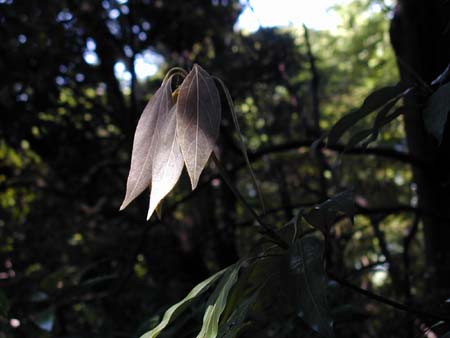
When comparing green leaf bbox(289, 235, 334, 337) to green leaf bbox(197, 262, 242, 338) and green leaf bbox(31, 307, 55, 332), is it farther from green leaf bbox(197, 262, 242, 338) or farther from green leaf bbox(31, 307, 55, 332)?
green leaf bbox(31, 307, 55, 332)

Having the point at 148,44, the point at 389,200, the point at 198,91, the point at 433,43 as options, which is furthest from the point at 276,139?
the point at 198,91

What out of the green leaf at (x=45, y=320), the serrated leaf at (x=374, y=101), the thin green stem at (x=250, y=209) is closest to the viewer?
the thin green stem at (x=250, y=209)

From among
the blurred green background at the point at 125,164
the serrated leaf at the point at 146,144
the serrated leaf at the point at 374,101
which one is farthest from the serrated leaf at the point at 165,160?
the blurred green background at the point at 125,164

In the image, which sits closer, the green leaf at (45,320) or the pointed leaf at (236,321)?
the pointed leaf at (236,321)

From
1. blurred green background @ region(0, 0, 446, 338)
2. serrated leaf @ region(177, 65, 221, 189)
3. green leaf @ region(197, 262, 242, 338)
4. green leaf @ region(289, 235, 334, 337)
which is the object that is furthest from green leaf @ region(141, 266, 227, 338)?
blurred green background @ region(0, 0, 446, 338)

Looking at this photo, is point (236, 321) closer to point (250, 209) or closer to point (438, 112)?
point (250, 209)

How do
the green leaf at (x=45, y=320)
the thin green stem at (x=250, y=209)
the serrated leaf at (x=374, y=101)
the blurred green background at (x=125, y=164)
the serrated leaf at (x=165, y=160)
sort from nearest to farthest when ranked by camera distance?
the serrated leaf at (x=165, y=160)
the thin green stem at (x=250, y=209)
the serrated leaf at (x=374, y=101)
the green leaf at (x=45, y=320)
the blurred green background at (x=125, y=164)

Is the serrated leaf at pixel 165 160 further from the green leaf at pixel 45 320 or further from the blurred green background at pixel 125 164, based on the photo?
the blurred green background at pixel 125 164
